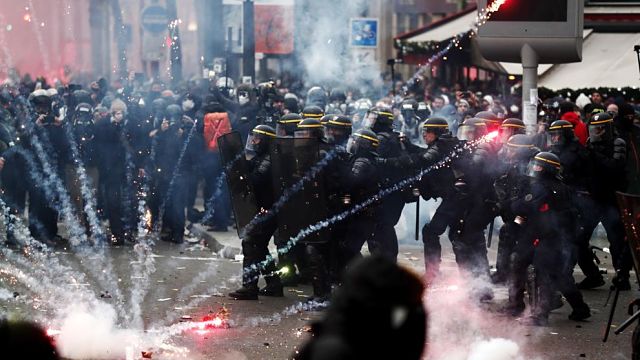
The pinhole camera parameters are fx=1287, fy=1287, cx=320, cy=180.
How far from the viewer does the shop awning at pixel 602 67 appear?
2027 centimetres

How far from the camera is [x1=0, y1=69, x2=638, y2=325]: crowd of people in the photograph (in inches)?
416

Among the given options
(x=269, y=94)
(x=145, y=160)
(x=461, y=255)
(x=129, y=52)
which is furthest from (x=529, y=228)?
(x=129, y=52)

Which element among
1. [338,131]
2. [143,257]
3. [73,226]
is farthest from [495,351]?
[73,226]

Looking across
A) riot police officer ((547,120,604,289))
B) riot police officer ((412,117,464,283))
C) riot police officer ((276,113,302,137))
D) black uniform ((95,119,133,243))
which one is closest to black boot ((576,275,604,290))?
riot police officer ((547,120,604,289))

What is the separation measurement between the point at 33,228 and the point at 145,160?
5.48 ft

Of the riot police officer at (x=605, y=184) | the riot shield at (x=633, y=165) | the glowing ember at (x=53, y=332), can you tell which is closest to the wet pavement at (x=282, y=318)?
the riot police officer at (x=605, y=184)

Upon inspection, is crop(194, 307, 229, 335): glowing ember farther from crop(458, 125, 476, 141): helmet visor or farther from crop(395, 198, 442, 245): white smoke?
crop(395, 198, 442, 245): white smoke

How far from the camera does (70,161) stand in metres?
15.7

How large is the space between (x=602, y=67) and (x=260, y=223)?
11342mm

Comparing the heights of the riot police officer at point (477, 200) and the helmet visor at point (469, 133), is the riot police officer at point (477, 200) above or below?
below

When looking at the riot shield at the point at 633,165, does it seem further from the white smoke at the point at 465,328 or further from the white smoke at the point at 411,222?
the white smoke at the point at 411,222

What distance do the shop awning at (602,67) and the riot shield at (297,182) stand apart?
1009 centimetres

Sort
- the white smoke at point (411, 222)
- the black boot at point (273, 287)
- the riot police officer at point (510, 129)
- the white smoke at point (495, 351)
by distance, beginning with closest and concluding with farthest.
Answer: the white smoke at point (495, 351), the black boot at point (273, 287), the riot police officer at point (510, 129), the white smoke at point (411, 222)

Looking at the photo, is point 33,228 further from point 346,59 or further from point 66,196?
point 346,59
